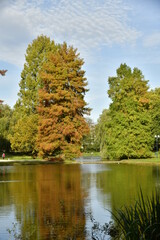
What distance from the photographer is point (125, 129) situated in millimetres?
42062

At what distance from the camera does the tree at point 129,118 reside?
41.7m

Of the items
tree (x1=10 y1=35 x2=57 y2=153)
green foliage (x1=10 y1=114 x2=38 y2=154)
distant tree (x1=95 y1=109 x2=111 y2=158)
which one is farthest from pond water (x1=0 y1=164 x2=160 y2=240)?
tree (x1=10 y1=35 x2=57 y2=153)

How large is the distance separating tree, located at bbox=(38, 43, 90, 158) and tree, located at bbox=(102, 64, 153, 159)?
3.70m

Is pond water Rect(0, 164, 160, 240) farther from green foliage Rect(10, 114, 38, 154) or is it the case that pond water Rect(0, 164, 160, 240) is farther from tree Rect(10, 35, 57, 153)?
tree Rect(10, 35, 57, 153)

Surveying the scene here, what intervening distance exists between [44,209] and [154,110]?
40.1 meters

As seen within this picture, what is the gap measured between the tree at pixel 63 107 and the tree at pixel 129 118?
370cm

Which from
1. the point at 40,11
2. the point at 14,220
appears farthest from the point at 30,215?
the point at 40,11

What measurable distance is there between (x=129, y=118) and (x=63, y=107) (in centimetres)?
715

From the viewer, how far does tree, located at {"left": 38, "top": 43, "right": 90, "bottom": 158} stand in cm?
3959

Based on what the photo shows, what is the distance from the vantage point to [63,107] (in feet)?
131

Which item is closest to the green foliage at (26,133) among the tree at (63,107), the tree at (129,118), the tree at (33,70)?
the tree at (33,70)

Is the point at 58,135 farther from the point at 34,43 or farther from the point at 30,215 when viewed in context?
the point at 30,215

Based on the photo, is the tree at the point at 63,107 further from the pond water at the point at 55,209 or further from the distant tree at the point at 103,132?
the pond water at the point at 55,209

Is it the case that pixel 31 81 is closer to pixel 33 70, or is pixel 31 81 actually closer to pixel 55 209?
pixel 33 70
